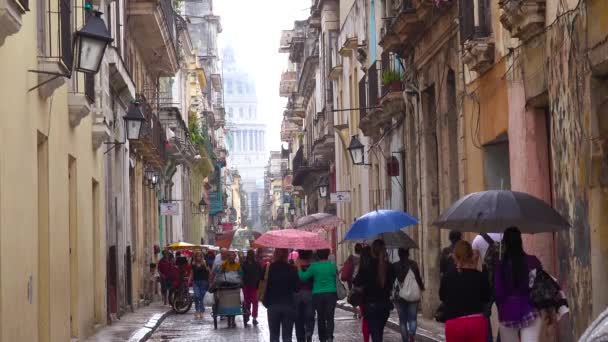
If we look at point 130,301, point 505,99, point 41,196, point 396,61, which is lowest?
point 130,301

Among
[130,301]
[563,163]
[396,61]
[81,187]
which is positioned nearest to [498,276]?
[563,163]

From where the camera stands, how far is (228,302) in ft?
88.5

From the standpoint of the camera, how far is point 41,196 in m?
17.5

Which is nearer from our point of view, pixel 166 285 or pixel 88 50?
pixel 88 50

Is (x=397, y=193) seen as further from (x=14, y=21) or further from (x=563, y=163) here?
(x=14, y=21)

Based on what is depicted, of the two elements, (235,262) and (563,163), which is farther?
(235,262)

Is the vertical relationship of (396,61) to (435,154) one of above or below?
above

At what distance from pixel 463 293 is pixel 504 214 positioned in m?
0.99

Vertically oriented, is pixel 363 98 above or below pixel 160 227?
above

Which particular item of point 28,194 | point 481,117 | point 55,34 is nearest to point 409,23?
point 481,117

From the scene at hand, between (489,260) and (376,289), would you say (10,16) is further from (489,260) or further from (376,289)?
(376,289)

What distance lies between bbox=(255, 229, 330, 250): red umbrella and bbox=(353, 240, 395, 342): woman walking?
2618mm

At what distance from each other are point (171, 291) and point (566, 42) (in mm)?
20941

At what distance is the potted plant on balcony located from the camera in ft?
93.7
